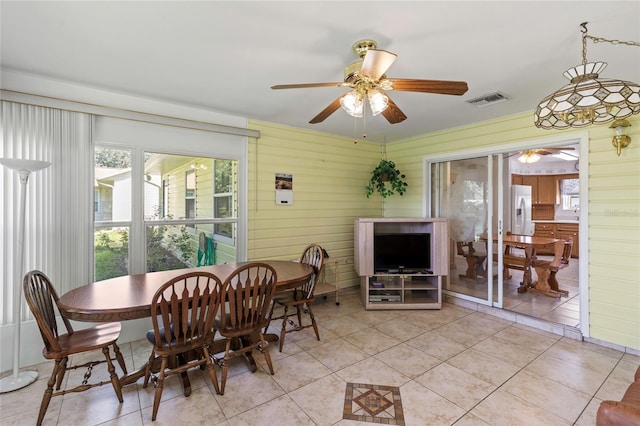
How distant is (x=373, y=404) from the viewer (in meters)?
2.17

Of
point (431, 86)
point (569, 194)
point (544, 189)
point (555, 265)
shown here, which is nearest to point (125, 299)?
point (431, 86)

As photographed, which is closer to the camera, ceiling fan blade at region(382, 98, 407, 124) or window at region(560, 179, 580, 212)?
ceiling fan blade at region(382, 98, 407, 124)

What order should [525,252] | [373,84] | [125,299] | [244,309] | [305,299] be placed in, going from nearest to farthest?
[373,84]
[125,299]
[244,309]
[305,299]
[525,252]

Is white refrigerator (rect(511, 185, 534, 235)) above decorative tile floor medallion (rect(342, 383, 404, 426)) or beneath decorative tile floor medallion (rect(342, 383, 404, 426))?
above

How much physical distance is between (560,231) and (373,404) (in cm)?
728

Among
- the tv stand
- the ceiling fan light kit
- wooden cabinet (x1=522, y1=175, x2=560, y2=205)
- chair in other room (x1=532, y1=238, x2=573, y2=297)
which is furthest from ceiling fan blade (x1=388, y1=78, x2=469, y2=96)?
wooden cabinet (x1=522, y1=175, x2=560, y2=205)

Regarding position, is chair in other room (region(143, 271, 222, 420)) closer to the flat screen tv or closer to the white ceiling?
the white ceiling

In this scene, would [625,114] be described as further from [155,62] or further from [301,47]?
[155,62]

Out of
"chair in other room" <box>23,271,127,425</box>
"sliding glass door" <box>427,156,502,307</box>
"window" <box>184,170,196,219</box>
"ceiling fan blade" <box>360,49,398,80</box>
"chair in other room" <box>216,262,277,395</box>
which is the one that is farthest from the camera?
"sliding glass door" <box>427,156,502,307</box>

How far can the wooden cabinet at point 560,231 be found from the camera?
6738mm

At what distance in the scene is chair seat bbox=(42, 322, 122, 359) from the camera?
201 cm

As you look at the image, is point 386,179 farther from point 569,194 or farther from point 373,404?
point 569,194

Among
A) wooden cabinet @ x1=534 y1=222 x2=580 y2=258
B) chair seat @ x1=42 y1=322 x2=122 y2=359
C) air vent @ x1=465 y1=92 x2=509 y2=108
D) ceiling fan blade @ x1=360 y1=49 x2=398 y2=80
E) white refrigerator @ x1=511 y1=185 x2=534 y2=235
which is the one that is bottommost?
chair seat @ x1=42 y1=322 x2=122 y2=359

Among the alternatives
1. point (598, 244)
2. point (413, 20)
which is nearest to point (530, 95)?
point (598, 244)
